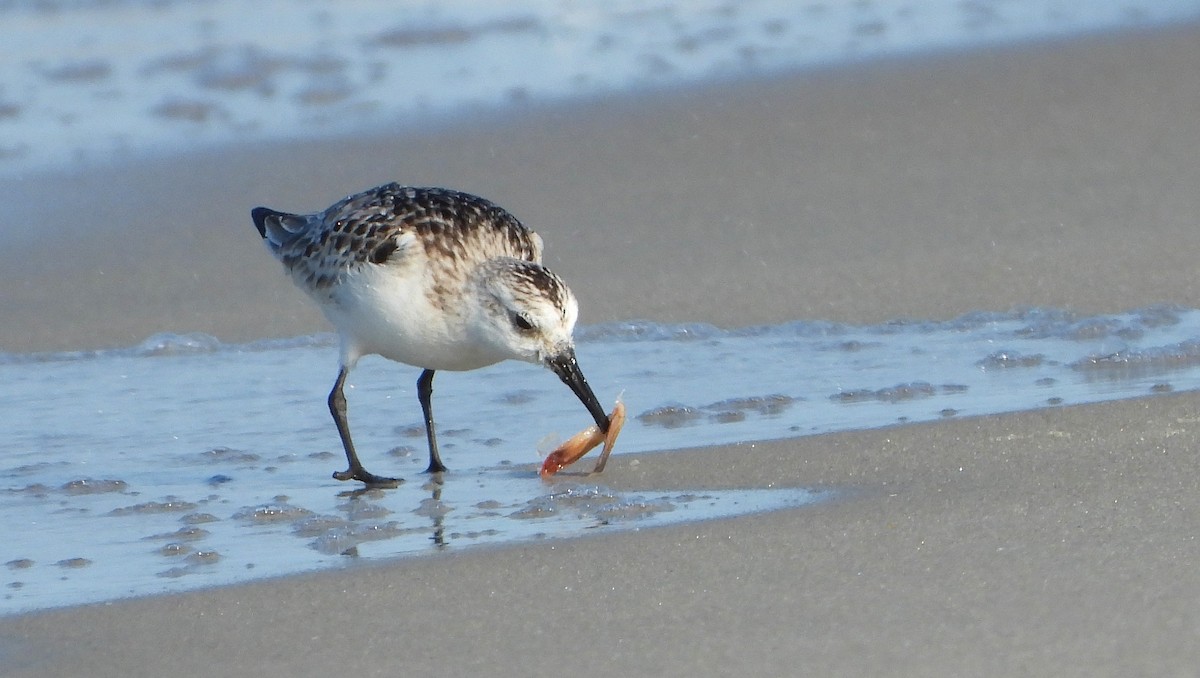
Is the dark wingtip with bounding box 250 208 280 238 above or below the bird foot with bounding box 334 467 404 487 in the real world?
above

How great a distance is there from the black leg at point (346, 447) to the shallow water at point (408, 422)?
0.18ft

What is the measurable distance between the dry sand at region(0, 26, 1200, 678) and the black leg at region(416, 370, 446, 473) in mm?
559

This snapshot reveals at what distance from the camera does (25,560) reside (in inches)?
184

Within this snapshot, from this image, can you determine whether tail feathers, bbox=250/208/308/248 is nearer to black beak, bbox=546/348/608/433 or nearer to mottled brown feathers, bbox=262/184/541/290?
mottled brown feathers, bbox=262/184/541/290

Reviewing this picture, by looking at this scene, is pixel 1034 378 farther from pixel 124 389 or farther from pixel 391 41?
pixel 391 41

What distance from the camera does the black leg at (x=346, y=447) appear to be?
5.44 m

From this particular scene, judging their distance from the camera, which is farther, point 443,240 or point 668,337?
point 668,337

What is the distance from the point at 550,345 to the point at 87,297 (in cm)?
302

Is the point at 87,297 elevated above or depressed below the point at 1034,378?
above

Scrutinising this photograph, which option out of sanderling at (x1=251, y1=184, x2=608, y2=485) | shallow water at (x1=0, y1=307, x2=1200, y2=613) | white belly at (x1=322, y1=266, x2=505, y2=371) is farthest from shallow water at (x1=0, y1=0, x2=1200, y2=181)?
white belly at (x1=322, y1=266, x2=505, y2=371)

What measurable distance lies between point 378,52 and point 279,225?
551cm

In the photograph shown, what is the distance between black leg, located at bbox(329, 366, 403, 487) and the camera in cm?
544

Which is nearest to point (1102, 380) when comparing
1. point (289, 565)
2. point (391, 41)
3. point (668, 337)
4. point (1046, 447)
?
point (1046, 447)

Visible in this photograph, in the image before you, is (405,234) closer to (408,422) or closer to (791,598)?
(408,422)
